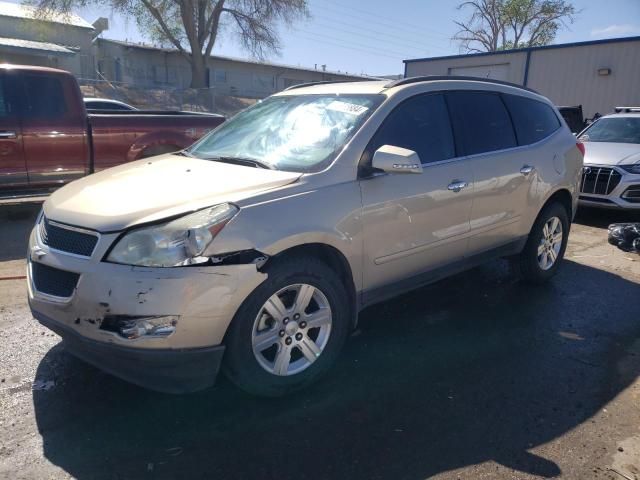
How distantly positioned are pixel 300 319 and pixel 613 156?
724cm

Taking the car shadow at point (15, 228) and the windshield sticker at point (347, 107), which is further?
the car shadow at point (15, 228)

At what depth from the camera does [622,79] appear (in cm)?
1898

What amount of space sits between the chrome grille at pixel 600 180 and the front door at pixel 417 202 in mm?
4863

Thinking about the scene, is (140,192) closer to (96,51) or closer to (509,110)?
(509,110)

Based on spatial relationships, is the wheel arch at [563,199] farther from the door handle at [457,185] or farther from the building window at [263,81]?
the building window at [263,81]

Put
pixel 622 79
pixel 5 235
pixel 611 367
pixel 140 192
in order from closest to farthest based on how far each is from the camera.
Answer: pixel 140 192 → pixel 611 367 → pixel 5 235 → pixel 622 79

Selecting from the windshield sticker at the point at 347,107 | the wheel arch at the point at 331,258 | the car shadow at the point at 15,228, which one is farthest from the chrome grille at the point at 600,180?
the car shadow at the point at 15,228

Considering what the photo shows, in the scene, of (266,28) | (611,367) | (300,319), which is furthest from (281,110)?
(266,28)

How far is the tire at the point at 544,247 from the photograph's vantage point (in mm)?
5008

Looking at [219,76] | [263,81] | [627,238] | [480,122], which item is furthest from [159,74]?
[480,122]

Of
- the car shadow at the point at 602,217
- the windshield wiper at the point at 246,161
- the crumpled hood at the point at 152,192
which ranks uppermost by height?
the windshield wiper at the point at 246,161

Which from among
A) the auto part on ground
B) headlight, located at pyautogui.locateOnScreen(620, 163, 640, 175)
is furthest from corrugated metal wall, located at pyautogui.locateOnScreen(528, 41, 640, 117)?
the auto part on ground

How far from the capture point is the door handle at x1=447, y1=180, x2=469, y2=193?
3.87 meters

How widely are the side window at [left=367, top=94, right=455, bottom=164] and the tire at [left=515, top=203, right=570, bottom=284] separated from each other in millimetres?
1569
